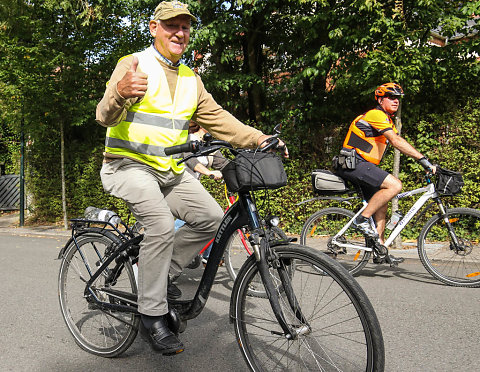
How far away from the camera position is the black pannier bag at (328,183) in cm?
526

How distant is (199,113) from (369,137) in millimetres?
2595

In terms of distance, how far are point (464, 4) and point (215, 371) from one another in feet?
21.0

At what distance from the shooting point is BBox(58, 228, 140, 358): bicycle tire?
3.08m

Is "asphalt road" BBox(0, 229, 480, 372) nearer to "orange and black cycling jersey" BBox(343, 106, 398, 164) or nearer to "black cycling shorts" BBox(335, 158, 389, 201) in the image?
"black cycling shorts" BBox(335, 158, 389, 201)

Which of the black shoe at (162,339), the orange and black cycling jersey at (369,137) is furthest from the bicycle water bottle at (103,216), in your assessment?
the orange and black cycling jersey at (369,137)

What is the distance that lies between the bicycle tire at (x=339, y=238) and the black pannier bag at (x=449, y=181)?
3.31ft

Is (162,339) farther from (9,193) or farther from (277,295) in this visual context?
(9,193)

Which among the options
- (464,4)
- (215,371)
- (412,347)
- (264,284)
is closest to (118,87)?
(264,284)

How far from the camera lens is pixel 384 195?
16.2ft

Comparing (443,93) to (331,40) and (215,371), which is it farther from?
(215,371)

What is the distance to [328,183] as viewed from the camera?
5.29 m

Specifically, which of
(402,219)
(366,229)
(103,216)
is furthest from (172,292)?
(402,219)

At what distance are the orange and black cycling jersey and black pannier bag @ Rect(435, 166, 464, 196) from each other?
682 mm

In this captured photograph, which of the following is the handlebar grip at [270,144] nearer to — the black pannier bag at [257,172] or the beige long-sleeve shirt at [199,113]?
the black pannier bag at [257,172]
